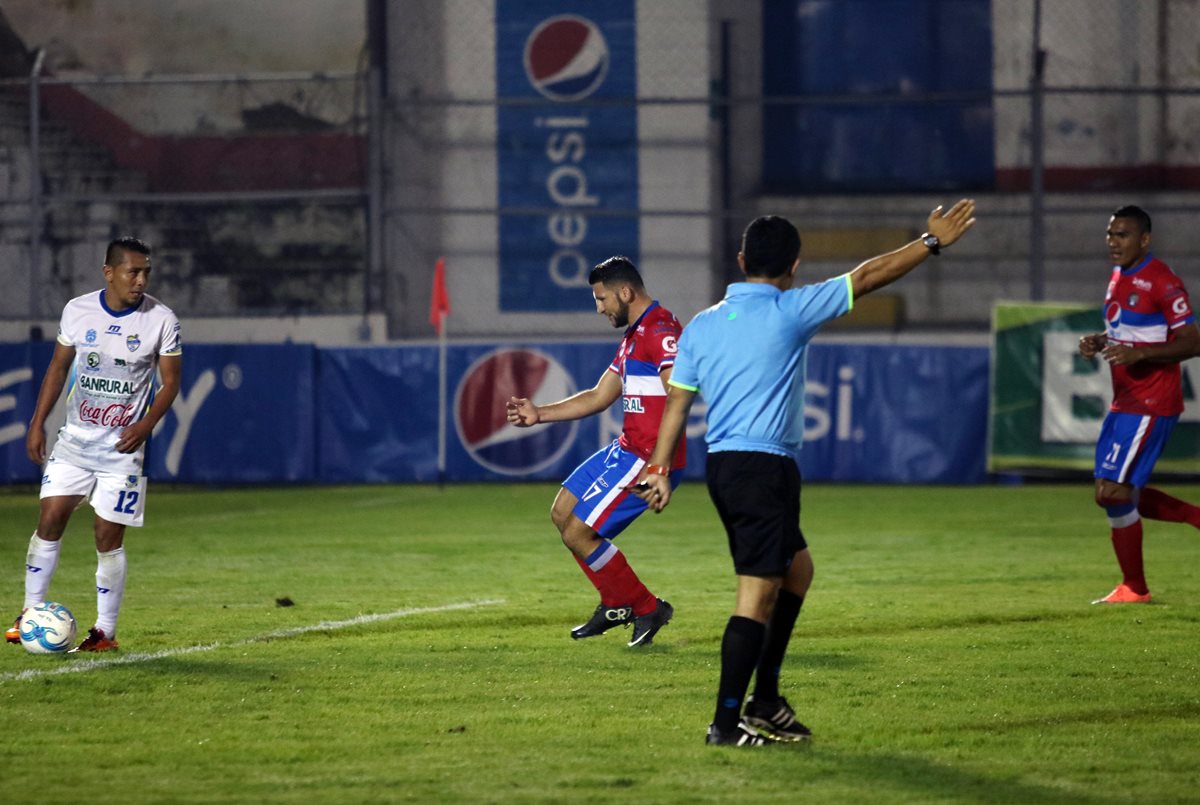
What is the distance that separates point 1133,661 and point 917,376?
12.0 meters

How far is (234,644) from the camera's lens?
8.98 m

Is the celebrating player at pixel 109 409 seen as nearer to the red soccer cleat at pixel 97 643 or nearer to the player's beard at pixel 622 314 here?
the red soccer cleat at pixel 97 643

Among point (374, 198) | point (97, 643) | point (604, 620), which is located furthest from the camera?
point (374, 198)

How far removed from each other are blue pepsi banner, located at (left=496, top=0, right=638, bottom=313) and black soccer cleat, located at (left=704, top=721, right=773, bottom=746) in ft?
62.2

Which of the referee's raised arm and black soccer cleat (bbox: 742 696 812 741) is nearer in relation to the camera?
the referee's raised arm

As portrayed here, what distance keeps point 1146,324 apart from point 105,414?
6051 millimetres

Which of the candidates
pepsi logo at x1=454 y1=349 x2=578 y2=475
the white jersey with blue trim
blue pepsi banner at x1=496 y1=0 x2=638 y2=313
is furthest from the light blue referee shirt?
blue pepsi banner at x1=496 y1=0 x2=638 y2=313

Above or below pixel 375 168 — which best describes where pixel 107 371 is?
below

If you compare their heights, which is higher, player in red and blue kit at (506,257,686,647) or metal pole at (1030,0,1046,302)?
metal pole at (1030,0,1046,302)

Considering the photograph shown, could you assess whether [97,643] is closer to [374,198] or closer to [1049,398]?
[1049,398]

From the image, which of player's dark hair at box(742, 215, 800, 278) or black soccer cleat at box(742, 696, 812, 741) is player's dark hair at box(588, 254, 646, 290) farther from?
black soccer cleat at box(742, 696, 812, 741)

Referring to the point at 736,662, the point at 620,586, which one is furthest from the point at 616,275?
the point at 736,662

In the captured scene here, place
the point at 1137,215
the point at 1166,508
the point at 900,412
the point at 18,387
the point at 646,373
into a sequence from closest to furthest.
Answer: the point at 646,373
the point at 1137,215
the point at 1166,508
the point at 18,387
the point at 900,412

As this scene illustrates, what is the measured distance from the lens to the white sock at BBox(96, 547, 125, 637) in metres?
8.70
